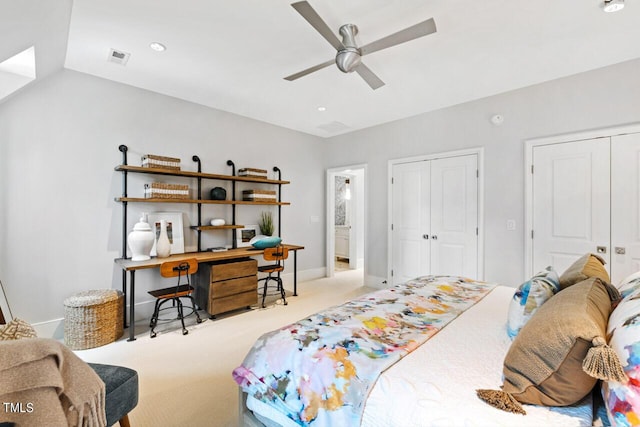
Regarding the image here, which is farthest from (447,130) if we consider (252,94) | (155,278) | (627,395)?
(155,278)

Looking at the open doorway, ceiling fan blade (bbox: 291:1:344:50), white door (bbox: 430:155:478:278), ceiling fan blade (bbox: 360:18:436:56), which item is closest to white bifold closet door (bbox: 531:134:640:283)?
white door (bbox: 430:155:478:278)

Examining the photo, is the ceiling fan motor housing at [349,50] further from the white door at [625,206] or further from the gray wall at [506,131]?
the white door at [625,206]

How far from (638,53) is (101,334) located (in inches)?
219

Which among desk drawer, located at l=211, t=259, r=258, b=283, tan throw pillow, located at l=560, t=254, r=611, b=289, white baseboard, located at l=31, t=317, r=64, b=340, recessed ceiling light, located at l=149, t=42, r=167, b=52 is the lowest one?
white baseboard, located at l=31, t=317, r=64, b=340

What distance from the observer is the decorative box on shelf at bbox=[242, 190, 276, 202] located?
4262 millimetres

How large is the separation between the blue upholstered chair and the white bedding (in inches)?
25.1

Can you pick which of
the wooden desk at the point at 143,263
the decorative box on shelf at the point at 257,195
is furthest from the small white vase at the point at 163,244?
the decorative box on shelf at the point at 257,195

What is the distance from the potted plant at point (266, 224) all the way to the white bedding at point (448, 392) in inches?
128

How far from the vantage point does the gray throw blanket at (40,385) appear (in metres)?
0.91

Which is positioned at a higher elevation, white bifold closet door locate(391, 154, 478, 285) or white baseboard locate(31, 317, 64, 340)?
white bifold closet door locate(391, 154, 478, 285)

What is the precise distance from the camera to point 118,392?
1.40 metres

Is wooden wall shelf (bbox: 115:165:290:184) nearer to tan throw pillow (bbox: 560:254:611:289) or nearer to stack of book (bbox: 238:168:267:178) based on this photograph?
stack of book (bbox: 238:168:267:178)

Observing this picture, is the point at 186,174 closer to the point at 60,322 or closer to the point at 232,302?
the point at 232,302

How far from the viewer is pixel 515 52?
261cm
